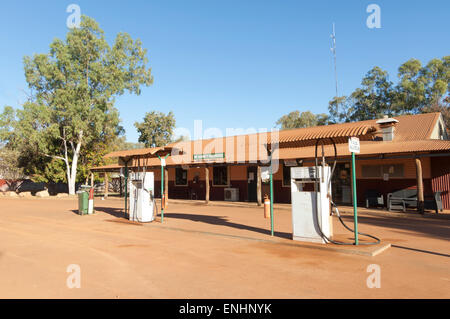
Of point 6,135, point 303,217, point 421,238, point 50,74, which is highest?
point 50,74

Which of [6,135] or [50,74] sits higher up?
[50,74]

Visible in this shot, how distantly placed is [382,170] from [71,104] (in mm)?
28546

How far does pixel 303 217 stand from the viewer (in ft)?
26.7

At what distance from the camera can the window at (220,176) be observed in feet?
77.4

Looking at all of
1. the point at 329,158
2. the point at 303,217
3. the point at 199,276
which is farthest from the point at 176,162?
the point at 199,276

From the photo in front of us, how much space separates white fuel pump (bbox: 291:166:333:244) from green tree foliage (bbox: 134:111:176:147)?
4446 centimetres

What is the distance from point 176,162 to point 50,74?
1969cm

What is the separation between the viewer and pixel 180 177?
26297 millimetres

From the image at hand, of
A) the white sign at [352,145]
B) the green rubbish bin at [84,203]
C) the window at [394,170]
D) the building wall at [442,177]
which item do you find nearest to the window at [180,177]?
the green rubbish bin at [84,203]

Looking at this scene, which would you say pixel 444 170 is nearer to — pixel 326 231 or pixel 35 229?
pixel 326 231

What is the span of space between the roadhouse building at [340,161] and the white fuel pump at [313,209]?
3.43ft

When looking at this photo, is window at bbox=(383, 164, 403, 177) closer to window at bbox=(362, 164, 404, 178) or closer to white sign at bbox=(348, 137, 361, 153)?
window at bbox=(362, 164, 404, 178)

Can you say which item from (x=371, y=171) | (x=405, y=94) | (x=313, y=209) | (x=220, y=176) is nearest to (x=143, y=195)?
(x=313, y=209)

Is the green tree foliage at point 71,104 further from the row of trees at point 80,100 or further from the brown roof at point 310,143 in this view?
the brown roof at point 310,143
